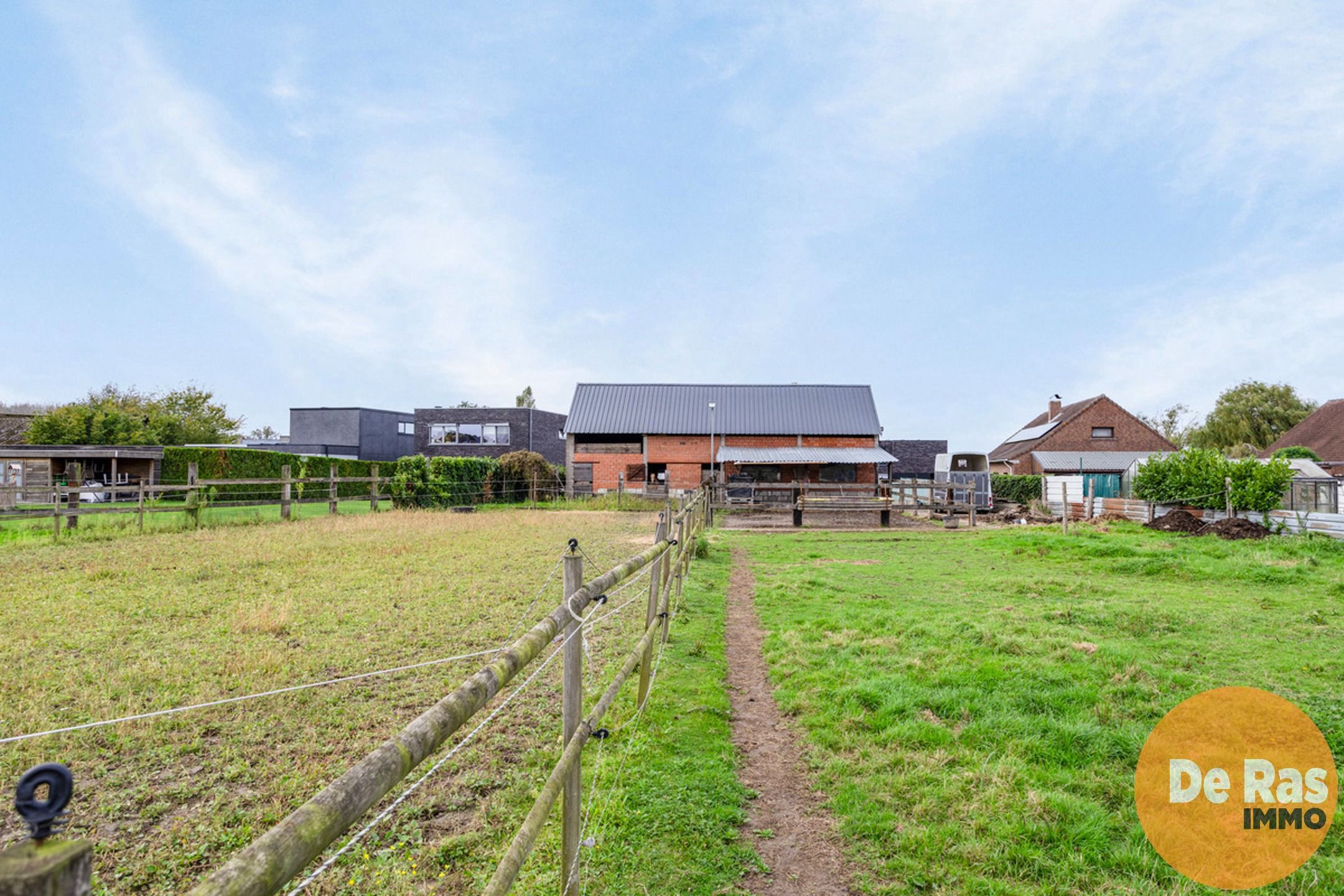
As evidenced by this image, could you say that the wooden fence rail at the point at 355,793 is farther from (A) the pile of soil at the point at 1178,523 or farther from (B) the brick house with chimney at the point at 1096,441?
(B) the brick house with chimney at the point at 1096,441

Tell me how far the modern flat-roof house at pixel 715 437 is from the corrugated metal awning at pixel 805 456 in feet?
0.23

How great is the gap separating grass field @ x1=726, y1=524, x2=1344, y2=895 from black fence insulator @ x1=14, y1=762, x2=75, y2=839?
3.23m

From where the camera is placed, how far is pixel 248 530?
611 inches

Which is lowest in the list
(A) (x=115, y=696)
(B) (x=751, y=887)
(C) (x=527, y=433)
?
(B) (x=751, y=887)

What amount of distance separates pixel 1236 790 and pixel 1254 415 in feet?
181

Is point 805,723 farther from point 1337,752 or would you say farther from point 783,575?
point 783,575

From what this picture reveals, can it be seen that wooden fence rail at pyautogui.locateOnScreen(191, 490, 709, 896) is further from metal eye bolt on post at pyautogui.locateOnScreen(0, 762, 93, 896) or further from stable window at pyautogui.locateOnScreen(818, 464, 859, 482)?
stable window at pyautogui.locateOnScreen(818, 464, 859, 482)

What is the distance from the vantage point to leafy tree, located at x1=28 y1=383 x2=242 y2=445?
33.8 m

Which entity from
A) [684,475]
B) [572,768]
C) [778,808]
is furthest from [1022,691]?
[684,475]

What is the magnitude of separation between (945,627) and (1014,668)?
4.46 ft

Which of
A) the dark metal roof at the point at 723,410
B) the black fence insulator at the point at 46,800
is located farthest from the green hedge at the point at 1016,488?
the black fence insulator at the point at 46,800

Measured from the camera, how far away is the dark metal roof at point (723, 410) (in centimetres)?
3778

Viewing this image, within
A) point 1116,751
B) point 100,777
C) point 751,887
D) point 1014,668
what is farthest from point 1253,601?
point 100,777

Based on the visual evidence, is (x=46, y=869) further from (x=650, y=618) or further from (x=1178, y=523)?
(x=1178, y=523)
